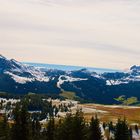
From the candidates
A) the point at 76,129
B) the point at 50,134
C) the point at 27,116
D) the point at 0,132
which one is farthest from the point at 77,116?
the point at 50,134

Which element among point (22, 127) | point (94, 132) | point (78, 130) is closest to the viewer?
point (22, 127)

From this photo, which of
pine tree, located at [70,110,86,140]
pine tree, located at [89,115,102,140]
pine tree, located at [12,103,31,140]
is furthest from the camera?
pine tree, located at [89,115,102,140]

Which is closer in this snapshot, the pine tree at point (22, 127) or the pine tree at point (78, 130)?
the pine tree at point (22, 127)

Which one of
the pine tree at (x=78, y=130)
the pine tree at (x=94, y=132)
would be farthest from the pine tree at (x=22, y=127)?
the pine tree at (x=94, y=132)

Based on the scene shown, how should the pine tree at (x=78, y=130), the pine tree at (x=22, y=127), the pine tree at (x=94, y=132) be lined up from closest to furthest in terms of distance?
the pine tree at (x=22, y=127) < the pine tree at (x=78, y=130) < the pine tree at (x=94, y=132)

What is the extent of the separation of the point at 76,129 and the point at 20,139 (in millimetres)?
9152

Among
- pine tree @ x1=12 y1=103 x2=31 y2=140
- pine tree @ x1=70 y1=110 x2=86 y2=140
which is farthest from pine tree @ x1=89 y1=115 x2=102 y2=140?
pine tree @ x1=12 y1=103 x2=31 y2=140

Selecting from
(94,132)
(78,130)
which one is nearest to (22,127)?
(78,130)

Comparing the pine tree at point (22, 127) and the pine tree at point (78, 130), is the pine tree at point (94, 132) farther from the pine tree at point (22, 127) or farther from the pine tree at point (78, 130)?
the pine tree at point (22, 127)

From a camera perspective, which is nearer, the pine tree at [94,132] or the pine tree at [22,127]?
the pine tree at [22,127]

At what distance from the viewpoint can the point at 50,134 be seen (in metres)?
93.5

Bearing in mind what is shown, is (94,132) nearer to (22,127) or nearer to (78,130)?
(78,130)

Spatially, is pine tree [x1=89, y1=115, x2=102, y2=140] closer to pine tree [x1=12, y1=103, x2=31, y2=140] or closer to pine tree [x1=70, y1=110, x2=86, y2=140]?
pine tree [x1=70, y1=110, x2=86, y2=140]

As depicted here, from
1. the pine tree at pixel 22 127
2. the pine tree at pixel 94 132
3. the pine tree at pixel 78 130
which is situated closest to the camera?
the pine tree at pixel 22 127
